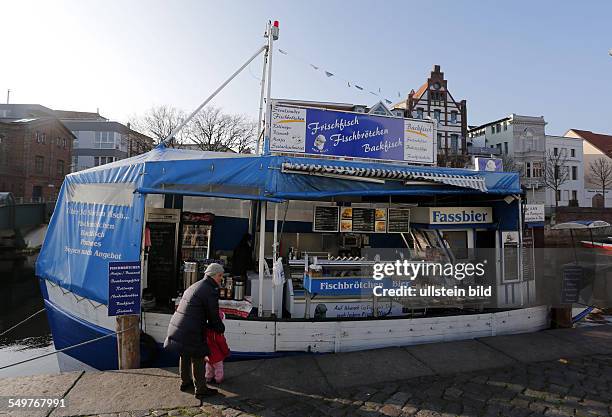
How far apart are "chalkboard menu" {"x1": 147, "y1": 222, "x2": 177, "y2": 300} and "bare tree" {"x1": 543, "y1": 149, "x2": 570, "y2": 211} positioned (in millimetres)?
49454

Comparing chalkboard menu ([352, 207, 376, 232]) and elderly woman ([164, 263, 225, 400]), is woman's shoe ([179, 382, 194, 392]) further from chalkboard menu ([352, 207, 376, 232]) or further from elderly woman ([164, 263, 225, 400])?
chalkboard menu ([352, 207, 376, 232])

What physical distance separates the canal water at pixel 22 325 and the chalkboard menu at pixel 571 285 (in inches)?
445

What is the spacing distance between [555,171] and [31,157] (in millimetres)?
59645

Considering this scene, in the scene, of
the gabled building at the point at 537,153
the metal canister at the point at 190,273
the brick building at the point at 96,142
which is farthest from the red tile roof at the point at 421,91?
the metal canister at the point at 190,273

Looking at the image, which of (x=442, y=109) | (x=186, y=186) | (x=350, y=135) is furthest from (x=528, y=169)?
(x=186, y=186)

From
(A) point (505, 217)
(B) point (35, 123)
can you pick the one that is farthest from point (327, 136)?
(B) point (35, 123)

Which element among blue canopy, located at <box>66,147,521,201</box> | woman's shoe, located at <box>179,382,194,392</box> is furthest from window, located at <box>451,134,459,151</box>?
woman's shoe, located at <box>179,382,194,392</box>

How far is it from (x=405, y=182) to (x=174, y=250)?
17.0ft

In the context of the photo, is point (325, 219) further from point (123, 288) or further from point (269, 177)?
point (123, 288)

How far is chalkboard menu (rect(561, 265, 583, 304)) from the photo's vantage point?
7762 mm

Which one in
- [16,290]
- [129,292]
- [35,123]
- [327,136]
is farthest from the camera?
[35,123]

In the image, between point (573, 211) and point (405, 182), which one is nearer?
point (405, 182)

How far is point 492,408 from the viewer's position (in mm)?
4453

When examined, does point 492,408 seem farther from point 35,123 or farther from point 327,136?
point 35,123
